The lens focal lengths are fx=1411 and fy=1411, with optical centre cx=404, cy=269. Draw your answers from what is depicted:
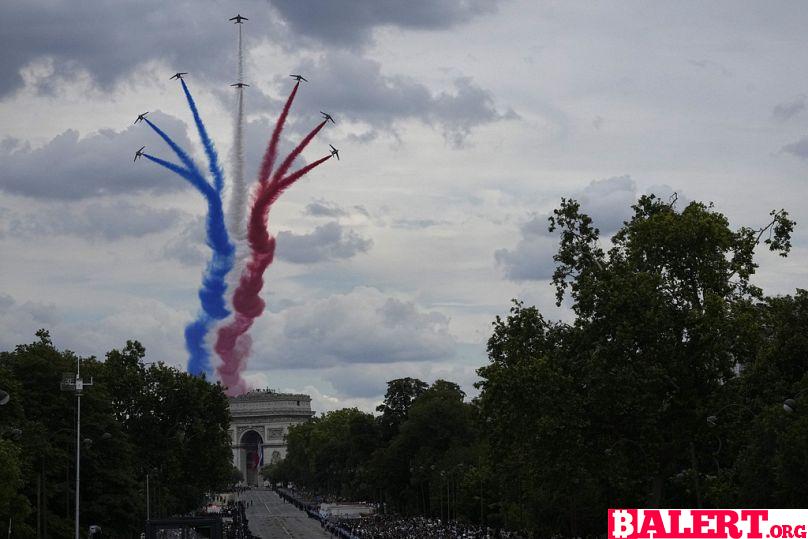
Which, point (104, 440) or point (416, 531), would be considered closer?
point (104, 440)

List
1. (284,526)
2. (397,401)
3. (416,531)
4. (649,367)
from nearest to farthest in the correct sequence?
1. (649,367)
2. (416,531)
3. (284,526)
4. (397,401)

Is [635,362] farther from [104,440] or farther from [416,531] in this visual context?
[416,531]

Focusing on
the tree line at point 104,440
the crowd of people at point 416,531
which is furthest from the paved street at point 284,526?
the tree line at point 104,440

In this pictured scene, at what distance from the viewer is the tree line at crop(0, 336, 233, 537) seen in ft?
271

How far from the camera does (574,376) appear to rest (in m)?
75.1

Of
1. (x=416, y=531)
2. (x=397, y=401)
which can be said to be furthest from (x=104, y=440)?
(x=397, y=401)

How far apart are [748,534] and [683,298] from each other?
49942 mm

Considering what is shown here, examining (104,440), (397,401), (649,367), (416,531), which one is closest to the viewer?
(649,367)

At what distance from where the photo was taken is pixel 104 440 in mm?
100562

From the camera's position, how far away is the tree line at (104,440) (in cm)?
8275

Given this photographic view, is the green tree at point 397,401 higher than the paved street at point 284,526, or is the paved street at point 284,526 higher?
the green tree at point 397,401

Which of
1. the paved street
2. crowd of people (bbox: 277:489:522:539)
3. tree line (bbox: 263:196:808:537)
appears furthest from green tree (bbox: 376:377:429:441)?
tree line (bbox: 263:196:808:537)

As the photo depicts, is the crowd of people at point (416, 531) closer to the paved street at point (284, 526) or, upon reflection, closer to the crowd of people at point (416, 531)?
the crowd of people at point (416, 531)

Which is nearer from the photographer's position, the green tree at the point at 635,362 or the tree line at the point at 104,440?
the green tree at the point at 635,362
